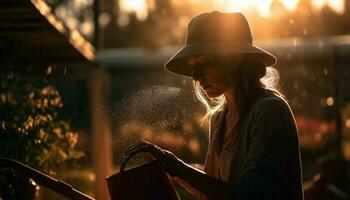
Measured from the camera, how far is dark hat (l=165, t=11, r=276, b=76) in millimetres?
2850

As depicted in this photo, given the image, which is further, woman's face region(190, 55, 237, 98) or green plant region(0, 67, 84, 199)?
green plant region(0, 67, 84, 199)

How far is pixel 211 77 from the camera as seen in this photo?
279 centimetres

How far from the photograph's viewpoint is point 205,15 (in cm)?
300

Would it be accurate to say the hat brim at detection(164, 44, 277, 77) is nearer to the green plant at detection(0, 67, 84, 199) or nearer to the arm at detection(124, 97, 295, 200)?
the arm at detection(124, 97, 295, 200)

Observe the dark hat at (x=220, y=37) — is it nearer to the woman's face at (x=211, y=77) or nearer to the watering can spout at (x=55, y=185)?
the woman's face at (x=211, y=77)

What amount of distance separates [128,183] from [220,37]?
2.53ft

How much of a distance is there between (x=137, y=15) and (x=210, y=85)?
46054 mm

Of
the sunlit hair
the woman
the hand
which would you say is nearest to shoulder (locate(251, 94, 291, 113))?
the woman

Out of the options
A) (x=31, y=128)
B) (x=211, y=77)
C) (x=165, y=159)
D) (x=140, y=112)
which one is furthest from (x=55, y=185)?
(x=31, y=128)

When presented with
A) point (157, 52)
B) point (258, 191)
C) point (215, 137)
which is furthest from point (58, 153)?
point (157, 52)

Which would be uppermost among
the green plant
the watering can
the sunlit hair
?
the sunlit hair

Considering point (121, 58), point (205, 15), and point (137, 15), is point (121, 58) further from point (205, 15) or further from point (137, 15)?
point (137, 15)

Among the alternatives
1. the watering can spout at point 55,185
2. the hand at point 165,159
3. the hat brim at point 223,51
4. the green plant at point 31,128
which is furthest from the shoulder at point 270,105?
the green plant at point 31,128

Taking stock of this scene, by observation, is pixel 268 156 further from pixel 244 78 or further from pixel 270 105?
pixel 244 78
